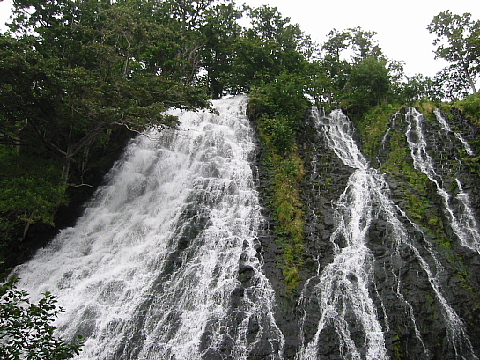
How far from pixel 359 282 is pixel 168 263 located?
6.11 m

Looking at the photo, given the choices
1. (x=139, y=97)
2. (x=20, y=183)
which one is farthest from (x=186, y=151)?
(x=20, y=183)

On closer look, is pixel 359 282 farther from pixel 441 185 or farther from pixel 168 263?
pixel 168 263

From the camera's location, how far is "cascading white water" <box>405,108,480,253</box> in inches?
436

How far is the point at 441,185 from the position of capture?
13305 millimetres

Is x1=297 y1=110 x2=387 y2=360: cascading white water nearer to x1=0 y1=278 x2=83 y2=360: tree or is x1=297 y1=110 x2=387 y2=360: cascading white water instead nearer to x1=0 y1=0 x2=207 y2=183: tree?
x1=0 y1=278 x2=83 y2=360: tree

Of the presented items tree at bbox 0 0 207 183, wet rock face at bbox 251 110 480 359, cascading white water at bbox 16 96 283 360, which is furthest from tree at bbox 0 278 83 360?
tree at bbox 0 0 207 183

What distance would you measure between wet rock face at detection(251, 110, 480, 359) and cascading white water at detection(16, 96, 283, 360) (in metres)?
0.88

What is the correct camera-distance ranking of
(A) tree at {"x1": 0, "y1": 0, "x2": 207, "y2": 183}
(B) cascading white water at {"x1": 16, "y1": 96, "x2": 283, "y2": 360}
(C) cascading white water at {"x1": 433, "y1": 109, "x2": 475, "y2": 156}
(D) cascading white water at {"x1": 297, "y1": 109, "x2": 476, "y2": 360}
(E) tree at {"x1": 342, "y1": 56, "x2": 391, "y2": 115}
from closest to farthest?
(D) cascading white water at {"x1": 297, "y1": 109, "x2": 476, "y2": 360}
(B) cascading white water at {"x1": 16, "y1": 96, "x2": 283, "y2": 360}
(A) tree at {"x1": 0, "y1": 0, "x2": 207, "y2": 183}
(C) cascading white water at {"x1": 433, "y1": 109, "x2": 475, "y2": 156}
(E) tree at {"x1": 342, "y1": 56, "x2": 391, "y2": 115}

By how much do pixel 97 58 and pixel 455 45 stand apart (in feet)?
74.4

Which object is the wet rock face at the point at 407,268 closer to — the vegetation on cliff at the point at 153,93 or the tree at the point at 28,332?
the vegetation on cliff at the point at 153,93

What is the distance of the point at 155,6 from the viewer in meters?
26.4

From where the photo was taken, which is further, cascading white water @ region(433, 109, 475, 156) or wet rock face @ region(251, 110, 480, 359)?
cascading white water @ region(433, 109, 475, 156)

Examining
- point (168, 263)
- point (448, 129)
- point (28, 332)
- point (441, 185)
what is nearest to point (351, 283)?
point (168, 263)

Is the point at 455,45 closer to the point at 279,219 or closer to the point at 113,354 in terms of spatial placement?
the point at 279,219
